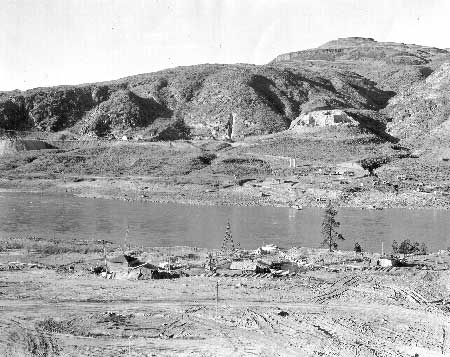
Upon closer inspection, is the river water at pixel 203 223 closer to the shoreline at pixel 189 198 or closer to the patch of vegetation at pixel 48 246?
the shoreline at pixel 189 198

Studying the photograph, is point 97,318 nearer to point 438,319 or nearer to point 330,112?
point 438,319

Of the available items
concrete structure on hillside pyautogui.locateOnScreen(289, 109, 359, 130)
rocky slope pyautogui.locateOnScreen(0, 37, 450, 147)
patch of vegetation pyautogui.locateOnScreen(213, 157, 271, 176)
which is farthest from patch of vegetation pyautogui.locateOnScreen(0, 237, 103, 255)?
rocky slope pyautogui.locateOnScreen(0, 37, 450, 147)

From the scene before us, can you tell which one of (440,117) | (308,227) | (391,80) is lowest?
(308,227)

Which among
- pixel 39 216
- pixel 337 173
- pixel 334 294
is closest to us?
pixel 334 294

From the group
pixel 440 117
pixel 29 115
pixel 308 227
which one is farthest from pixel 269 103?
pixel 308 227

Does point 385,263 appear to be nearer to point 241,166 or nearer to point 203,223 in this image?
point 203,223

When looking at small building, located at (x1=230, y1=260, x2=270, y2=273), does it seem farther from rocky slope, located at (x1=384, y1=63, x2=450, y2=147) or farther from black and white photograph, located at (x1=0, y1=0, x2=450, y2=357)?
rocky slope, located at (x1=384, y1=63, x2=450, y2=147)
